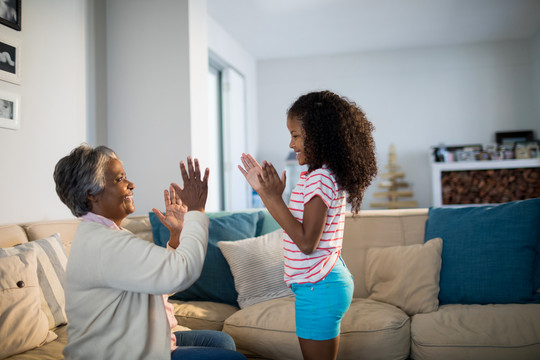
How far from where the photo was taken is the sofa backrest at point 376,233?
2.31m

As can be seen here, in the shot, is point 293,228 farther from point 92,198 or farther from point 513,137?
point 513,137

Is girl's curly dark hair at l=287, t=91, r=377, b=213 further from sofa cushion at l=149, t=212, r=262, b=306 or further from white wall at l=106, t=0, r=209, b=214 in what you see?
white wall at l=106, t=0, r=209, b=214

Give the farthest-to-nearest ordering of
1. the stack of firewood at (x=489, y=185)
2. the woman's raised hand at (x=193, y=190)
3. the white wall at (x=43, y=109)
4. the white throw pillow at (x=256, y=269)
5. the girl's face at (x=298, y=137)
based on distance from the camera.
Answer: the stack of firewood at (x=489, y=185) → the white wall at (x=43, y=109) → the white throw pillow at (x=256, y=269) → the girl's face at (x=298, y=137) → the woman's raised hand at (x=193, y=190)

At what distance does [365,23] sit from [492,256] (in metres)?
4.22

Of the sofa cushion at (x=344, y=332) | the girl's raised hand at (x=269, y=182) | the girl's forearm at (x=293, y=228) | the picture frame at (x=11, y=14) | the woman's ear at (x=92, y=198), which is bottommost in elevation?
the sofa cushion at (x=344, y=332)

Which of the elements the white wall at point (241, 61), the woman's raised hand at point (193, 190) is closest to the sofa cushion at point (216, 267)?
the woman's raised hand at point (193, 190)

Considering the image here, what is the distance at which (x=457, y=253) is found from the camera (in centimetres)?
212

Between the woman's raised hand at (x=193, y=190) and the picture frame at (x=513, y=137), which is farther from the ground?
the picture frame at (x=513, y=137)

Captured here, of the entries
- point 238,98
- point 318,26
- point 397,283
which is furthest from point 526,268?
point 238,98

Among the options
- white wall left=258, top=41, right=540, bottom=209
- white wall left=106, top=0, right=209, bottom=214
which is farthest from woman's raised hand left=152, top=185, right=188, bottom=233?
white wall left=258, top=41, right=540, bottom=209

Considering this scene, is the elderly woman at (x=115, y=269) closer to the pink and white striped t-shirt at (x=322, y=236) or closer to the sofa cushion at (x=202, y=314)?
the pink and white striped t-shirt at (x=322, y=236)

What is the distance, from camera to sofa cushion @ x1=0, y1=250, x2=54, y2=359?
1.46 metres

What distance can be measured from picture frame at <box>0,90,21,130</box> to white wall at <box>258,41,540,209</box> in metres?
4.92

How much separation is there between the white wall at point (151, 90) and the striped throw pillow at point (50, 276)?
1441 millimetres
